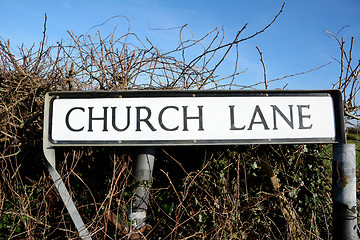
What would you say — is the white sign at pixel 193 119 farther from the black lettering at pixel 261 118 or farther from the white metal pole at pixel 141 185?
the white metal pole at pixel 141 185

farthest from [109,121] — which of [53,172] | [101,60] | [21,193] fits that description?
[21,193]

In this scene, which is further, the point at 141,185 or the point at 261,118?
the point at 141,185

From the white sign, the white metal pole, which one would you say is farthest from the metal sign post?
the white metal pole

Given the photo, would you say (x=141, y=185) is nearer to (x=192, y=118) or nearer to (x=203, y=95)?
(x=192, y=118)

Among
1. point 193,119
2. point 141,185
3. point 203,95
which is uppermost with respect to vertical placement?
point 203,95

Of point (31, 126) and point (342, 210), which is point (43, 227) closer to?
point (31, 126)

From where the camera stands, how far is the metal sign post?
2002mm

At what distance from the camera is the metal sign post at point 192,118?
200cm

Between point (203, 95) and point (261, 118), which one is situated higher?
point (203, 95)

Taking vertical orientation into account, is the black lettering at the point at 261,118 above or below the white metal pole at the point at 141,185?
above

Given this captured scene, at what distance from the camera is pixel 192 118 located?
6.66ft

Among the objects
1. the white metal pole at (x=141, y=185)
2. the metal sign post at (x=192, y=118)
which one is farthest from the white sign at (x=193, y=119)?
the white metal pole at (x=141, y=185)

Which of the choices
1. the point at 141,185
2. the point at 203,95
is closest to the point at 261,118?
the point at 203,95

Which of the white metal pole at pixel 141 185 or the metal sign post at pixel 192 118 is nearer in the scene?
the metal sign post at pixel 192 118
